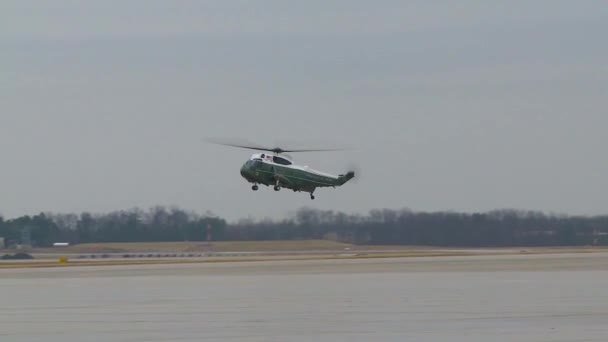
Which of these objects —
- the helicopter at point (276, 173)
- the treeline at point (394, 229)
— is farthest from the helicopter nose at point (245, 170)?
the treeline at point (394, 229)

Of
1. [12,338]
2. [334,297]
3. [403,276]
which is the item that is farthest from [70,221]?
[12,338]

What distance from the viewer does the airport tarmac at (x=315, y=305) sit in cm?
2831

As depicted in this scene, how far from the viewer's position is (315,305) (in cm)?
3578

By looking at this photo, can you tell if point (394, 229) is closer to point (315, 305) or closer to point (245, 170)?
point (245, 170)

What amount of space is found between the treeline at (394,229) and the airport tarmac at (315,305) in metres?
47.4

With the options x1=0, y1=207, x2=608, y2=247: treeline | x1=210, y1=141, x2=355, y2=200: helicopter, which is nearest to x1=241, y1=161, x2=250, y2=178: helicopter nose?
x1=210, y1=141, x2=355, y2=200: helicopter

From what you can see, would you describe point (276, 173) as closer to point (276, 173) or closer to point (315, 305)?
point (276, 173)

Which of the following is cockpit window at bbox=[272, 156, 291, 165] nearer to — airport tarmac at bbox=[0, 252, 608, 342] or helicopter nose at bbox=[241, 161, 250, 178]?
helicopter nose at bbox=[241, 161, 250, 178]

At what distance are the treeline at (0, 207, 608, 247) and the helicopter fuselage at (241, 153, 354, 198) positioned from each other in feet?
101

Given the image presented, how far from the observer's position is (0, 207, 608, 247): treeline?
107m

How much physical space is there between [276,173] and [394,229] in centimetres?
3354

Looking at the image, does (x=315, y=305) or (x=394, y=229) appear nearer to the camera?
(x=315, y=305)

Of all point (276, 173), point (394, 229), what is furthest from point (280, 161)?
point (394, 229)

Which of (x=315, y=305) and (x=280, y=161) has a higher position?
(x=280, y=161)
